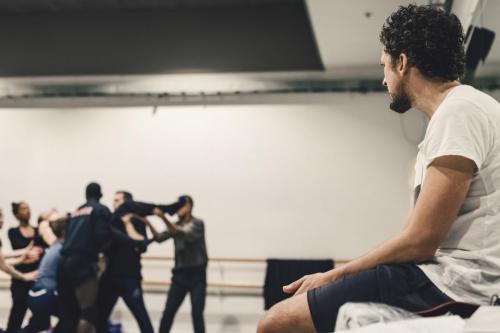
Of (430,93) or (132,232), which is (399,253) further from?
(132,232)

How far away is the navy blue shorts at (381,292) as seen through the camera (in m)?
1.05

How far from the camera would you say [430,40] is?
47.4 inches

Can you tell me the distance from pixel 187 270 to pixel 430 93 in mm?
3971

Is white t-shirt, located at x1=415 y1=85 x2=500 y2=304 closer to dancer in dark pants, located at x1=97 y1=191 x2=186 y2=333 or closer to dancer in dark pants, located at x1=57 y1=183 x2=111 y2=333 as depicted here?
dancer in dark pants, located at x1=57 y1=183 x2=111 y2=333

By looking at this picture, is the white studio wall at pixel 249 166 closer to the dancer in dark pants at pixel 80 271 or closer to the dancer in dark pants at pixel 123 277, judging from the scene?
the dancer in dark pants at pixel 123 277

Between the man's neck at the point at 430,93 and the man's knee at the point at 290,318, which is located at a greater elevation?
the man's neck at the point at 430,93

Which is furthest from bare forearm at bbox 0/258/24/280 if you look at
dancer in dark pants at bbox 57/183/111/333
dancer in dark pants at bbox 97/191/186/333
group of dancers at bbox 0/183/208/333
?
dancer in dark pants at bbox 97/191/186/333

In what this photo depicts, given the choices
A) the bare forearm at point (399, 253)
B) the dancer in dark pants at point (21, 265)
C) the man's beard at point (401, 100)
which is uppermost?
the man's beard at point (401, 100)

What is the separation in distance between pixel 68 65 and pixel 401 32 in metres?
6.66

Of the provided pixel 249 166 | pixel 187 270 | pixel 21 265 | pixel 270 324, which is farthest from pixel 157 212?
pixel 270 324

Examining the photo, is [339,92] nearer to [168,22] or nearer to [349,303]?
[168,22]

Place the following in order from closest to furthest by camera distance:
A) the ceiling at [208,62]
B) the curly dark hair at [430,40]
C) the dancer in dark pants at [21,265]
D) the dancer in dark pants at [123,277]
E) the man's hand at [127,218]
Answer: the curly dark hair at [430,40]
the dancer in dark pants at [123,277]
the man's hand at [127,218]
the dancer in dark pants at [21,265]
the ceiling at [208,62]

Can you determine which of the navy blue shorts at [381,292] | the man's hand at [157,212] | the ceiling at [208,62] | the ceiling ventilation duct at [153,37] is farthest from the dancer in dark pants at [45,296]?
the navy blue shorts at [381,292]

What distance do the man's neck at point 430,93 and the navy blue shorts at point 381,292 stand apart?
0.43 metres
